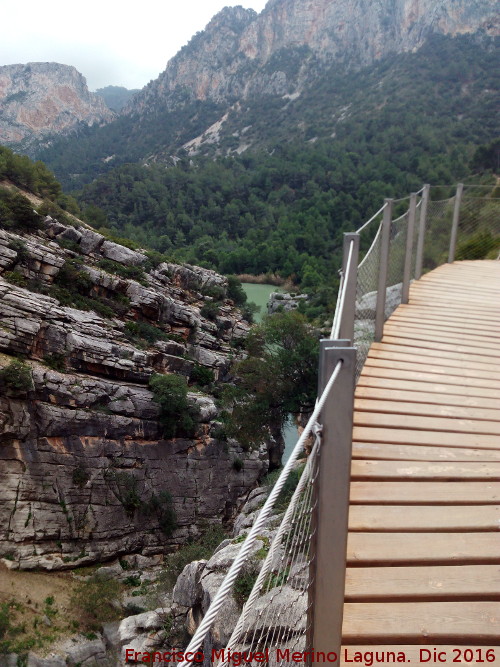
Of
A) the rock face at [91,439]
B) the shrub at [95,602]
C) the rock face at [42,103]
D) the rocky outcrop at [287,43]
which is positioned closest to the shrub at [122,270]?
the rock face at [91,439]

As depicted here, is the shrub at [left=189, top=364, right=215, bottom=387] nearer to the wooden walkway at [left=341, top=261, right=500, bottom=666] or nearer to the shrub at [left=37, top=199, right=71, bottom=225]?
the shrub at [left=37, top=199, right=71, bottom=225]

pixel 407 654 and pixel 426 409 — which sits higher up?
pixel 426 409

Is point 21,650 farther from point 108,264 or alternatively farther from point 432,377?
point 108,264

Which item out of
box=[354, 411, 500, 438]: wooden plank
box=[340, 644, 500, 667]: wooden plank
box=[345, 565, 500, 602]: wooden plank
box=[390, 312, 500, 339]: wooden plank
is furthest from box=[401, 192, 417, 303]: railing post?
box=[340, 644, 500, 667]: wooden plank

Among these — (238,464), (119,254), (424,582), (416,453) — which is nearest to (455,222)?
(416,453)

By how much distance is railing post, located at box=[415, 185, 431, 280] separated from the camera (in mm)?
5262

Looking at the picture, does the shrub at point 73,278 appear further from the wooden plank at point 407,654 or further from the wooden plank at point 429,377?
the wooden plank at point 407,654

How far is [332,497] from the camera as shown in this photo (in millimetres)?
1139

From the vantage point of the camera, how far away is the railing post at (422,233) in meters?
5.26

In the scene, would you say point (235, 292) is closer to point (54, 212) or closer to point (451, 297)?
point (54, 212)

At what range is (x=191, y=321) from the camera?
21.1 metres

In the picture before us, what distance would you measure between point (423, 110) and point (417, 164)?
14124 mm

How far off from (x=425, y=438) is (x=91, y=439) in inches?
549

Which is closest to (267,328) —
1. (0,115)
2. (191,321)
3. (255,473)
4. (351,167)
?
(255,473)
